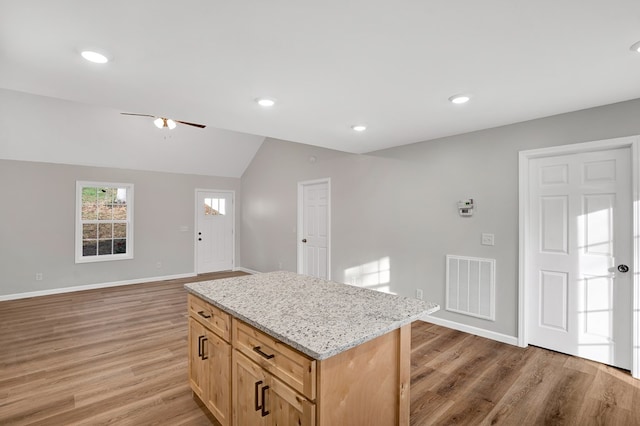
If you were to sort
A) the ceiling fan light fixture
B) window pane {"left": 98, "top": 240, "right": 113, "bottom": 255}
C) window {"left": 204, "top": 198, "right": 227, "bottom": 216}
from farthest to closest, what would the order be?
window {"left": 204, "top": 198, "right": 227, "bottom": 216}
window pane {"left": 98, "top": 240, "right": 113, "bottom": 255}
the ceiling fan light fixture

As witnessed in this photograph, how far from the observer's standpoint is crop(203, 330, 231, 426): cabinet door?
185 centimetres

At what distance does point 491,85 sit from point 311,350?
7.70ft

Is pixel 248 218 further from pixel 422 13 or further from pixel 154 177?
pixel 422 13

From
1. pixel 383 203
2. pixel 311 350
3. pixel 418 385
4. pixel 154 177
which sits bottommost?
pixel 418 385

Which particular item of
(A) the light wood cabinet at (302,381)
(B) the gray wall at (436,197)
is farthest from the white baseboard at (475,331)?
(A) the light wood cabinet at (302,381)

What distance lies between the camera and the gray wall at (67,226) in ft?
16.9

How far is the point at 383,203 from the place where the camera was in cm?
456

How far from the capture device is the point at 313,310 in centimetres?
172

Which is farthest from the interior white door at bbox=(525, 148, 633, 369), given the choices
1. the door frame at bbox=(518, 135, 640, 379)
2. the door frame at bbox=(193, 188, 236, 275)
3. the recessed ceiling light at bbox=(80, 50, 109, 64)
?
the door frame at bbox=(193, 188, 236, 275)

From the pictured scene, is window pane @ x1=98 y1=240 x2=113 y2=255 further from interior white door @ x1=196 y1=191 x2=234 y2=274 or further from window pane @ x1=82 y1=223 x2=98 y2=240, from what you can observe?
interior white door @ x1=196 y1=191 x2=234 y2=274

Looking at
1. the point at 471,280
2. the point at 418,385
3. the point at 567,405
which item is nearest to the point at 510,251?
the point at 471,280

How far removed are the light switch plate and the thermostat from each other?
304 mm

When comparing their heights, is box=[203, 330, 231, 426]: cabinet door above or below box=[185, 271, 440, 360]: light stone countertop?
below

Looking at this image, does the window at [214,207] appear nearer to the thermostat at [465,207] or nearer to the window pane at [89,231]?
the window pane at [89,231]
